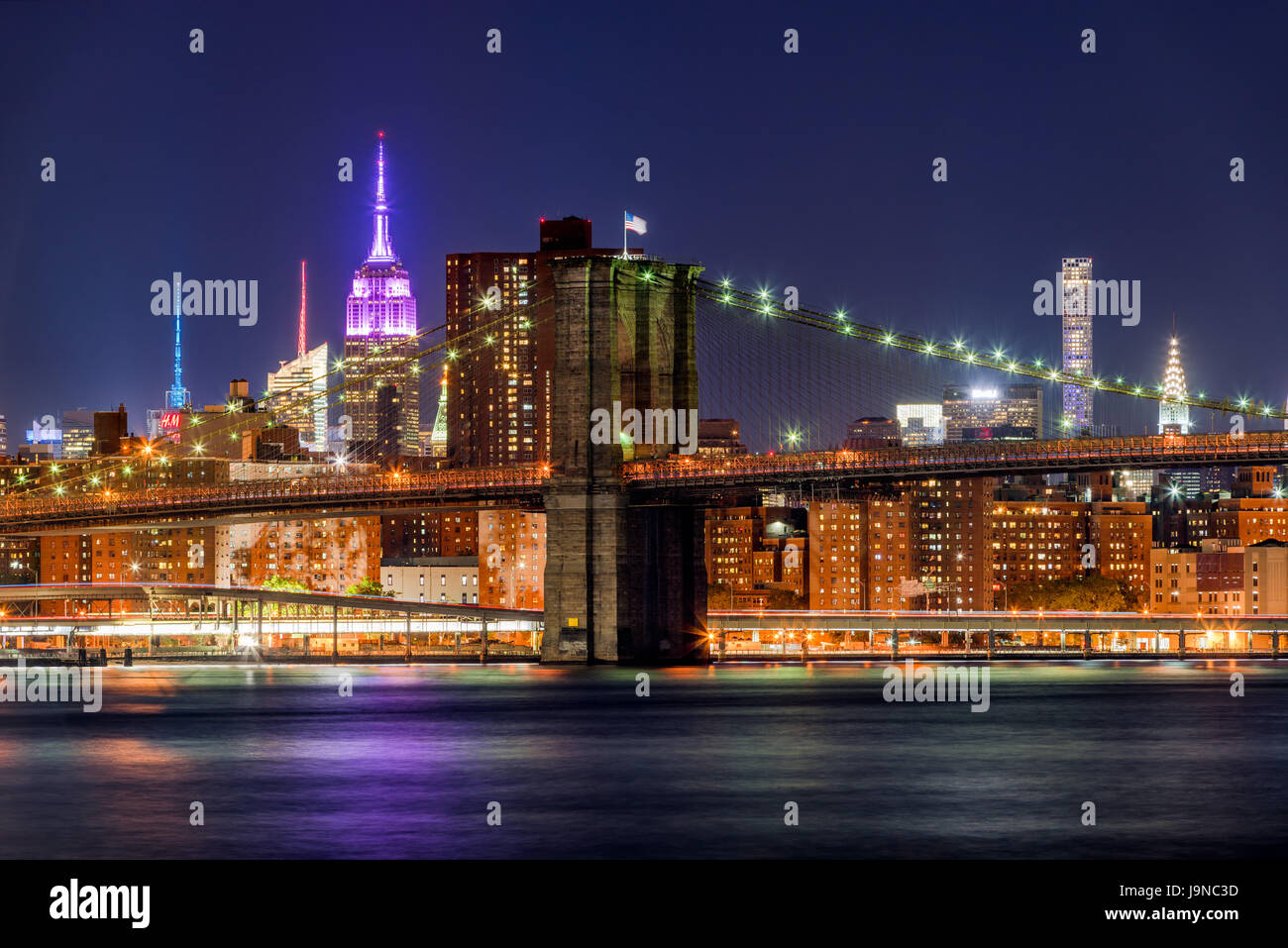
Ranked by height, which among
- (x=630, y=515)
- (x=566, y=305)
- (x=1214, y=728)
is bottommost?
(x=1214, y=728)

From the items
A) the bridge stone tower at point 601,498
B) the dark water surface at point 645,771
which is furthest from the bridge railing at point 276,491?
the dark water surface at point 645,771

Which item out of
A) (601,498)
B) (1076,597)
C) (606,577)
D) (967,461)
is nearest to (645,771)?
(606,577)

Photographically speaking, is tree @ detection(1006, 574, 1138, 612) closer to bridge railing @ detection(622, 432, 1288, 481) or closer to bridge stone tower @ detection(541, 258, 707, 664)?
bridge railing @ detection(622, 432, 1288, 481)

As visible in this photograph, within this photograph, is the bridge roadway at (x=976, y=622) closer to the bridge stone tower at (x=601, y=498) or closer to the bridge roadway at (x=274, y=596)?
the bridge roadway at (x=274, y=596)

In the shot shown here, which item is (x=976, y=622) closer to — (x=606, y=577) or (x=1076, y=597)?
(x=606, y=577)
